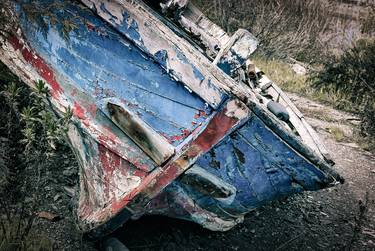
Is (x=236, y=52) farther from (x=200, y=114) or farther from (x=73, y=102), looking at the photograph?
(x=73, y=102)

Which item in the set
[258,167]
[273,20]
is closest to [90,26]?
[258,167]

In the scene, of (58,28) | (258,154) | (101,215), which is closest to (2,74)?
(58,28)

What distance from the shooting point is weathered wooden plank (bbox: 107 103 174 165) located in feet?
6.57

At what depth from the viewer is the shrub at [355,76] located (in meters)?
6.94

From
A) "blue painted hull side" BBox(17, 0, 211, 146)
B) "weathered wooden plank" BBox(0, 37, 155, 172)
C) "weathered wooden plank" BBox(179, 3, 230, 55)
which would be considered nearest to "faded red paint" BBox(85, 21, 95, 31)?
"blue painted hull side" BBox(17, 0, 211, 146)

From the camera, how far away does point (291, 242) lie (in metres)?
2.78

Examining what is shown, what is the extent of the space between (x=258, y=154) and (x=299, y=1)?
29.7ft

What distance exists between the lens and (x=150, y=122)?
2.05 meters

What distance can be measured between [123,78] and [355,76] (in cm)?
605

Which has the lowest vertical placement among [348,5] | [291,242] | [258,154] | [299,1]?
[291,242]

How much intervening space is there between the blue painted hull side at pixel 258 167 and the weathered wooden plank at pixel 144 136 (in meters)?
0.21

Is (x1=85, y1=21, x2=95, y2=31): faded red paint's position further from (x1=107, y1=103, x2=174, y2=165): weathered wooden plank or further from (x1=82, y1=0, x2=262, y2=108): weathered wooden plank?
(x1=107, y1=103, x2=174, y2=165): weathered wooden plank

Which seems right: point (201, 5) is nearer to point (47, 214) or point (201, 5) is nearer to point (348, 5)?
point (348, 5)

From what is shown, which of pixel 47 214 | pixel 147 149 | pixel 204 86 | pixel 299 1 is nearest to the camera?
pixel 204 86
